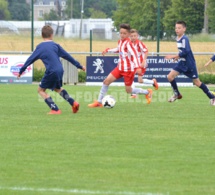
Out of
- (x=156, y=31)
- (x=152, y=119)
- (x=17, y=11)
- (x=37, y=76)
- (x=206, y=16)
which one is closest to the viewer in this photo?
(x=152, y=119)

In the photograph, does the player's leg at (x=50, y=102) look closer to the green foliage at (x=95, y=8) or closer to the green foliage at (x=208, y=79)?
the green foliage at (x=208, y=79)

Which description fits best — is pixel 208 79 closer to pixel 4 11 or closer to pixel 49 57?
pixel 49 57

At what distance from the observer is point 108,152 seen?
9.43m

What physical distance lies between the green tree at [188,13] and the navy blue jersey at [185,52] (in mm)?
21620

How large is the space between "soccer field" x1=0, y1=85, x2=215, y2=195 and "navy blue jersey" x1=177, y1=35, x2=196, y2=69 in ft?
4.67

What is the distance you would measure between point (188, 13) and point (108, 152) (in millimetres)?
35025

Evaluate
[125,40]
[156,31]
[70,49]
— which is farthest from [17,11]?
[125,40]

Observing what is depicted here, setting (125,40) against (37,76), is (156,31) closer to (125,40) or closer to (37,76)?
(37,76)

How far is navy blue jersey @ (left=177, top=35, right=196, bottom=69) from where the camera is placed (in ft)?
54.0

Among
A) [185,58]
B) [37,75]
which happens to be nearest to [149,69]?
[37,75]

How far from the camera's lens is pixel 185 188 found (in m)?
7.31

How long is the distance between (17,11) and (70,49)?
10.4m

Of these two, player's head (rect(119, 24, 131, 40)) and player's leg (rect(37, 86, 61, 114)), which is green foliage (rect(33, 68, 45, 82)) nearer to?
player's head (rect(119, 24, 131, 40))

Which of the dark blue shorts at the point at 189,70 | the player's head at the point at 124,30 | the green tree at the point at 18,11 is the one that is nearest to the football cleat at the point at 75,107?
the player's head at the point at 124,30
